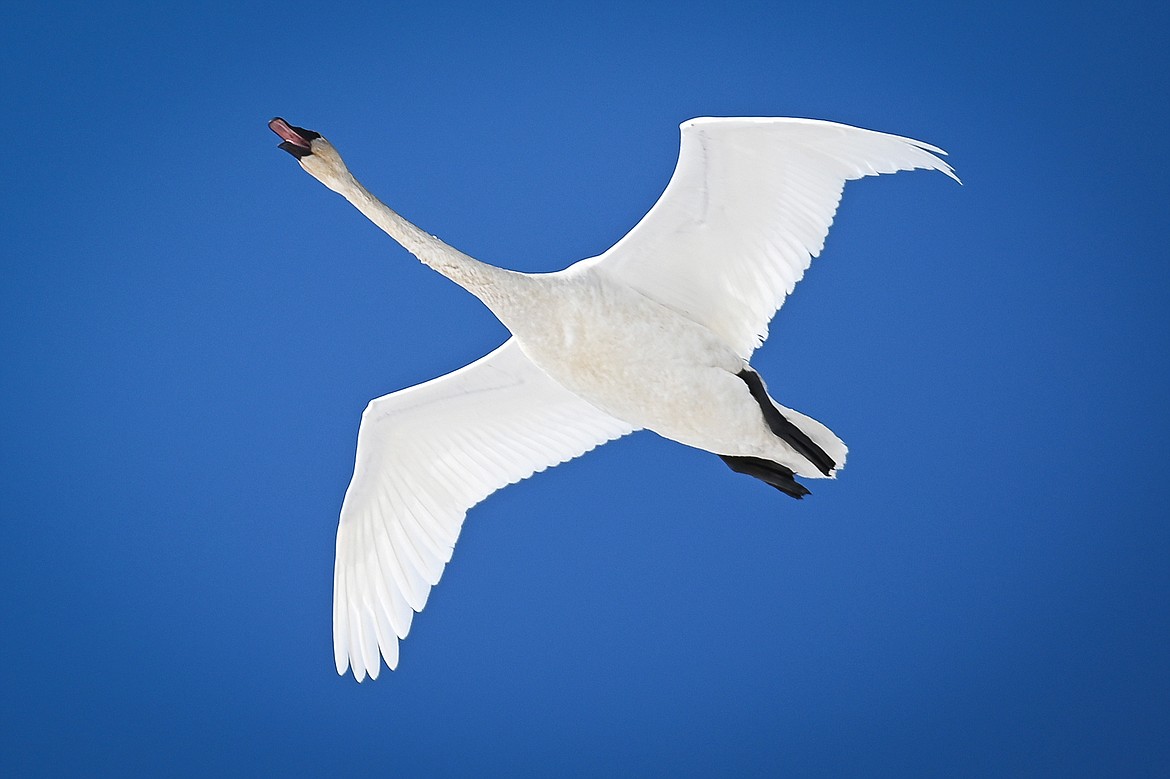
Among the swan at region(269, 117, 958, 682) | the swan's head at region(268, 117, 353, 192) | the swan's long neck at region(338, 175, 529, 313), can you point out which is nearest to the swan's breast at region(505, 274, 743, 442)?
the swan at region(269, 117, 958, 682)

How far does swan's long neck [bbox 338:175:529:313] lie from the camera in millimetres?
3748

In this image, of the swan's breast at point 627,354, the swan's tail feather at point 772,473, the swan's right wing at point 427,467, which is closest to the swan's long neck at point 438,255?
the swan's breast at point 627,354

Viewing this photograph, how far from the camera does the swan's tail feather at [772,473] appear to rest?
431cm

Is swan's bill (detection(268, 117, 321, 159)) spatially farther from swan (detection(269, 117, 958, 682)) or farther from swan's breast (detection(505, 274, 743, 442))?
swan's breast (detection(505, 274, 743, 442))

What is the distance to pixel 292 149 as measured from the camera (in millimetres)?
3670

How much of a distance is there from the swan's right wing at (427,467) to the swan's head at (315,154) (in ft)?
2.94

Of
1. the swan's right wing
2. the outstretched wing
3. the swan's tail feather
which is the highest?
the outstretched wing

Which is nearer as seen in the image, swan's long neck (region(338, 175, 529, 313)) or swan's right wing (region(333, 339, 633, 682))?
swan's long neck (region(338, 175, 529, 313))

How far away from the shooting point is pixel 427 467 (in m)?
4.69

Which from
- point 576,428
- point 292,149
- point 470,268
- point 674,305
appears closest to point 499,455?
point 576,428

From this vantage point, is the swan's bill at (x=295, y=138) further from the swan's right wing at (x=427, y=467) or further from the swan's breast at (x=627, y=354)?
the swan's right wing at (x=427, y=467)

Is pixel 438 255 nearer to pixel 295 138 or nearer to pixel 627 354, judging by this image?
pixel 295 138

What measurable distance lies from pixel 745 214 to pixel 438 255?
1.05 metres

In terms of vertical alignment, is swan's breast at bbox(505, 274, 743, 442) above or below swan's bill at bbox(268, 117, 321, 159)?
above
